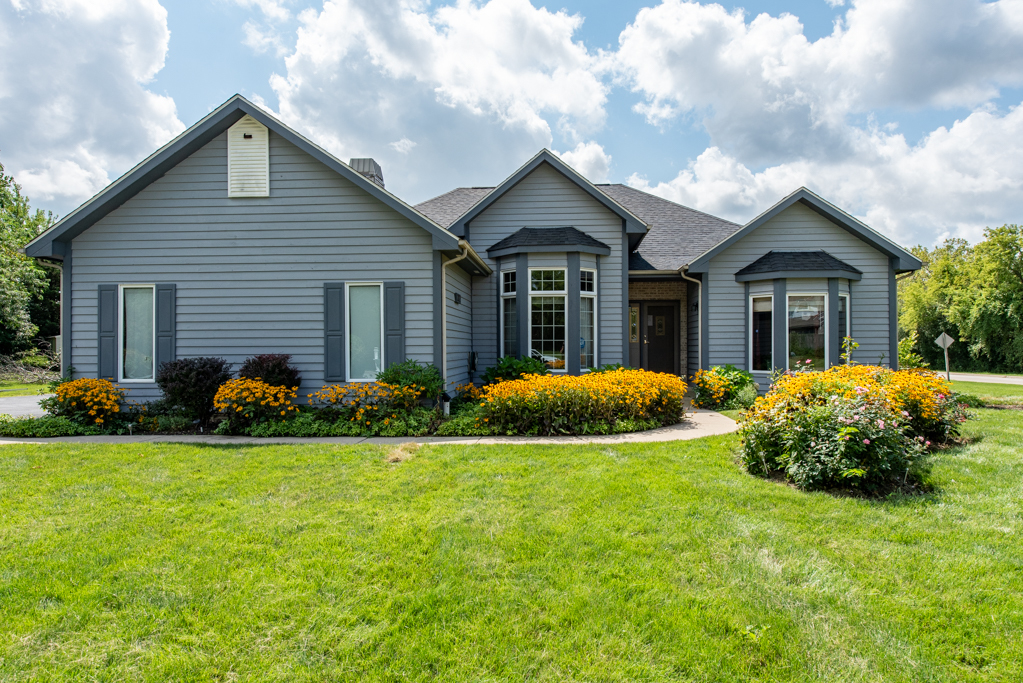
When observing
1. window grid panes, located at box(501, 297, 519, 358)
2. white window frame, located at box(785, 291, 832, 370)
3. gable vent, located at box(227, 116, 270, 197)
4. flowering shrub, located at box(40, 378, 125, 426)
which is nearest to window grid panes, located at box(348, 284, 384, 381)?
gable vent, located at box(227, 116, 270, 197)

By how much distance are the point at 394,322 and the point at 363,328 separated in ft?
1.97

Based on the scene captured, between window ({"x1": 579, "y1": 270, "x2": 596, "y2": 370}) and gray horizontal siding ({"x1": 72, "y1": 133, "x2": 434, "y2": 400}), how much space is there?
370 centimetres

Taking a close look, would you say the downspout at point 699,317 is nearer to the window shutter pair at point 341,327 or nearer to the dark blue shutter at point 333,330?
the window shutter pair at point 341,327

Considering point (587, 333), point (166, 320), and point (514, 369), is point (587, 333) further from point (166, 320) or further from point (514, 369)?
point (166, 320)

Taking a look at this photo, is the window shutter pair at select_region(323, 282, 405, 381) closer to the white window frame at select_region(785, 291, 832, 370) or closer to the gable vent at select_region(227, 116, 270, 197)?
the gable vent at select_region(227, 116, 270, 197)

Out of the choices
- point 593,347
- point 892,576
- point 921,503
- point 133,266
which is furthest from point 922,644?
point 133,266

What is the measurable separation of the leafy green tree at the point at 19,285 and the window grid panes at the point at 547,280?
24.0 meters

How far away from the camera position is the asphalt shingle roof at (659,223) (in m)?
12.5

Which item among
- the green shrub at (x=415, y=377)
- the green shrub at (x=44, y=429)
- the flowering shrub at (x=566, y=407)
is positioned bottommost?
the green shrub at (x=44, y=429)

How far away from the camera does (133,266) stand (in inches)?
352

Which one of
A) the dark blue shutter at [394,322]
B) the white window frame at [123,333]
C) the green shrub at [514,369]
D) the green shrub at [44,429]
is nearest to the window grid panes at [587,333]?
the green shrub at [514,369]

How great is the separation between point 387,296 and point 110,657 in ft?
Answer: 21.9

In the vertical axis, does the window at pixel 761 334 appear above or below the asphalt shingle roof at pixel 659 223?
below

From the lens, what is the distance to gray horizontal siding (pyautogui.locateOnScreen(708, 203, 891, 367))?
11.3 metres
